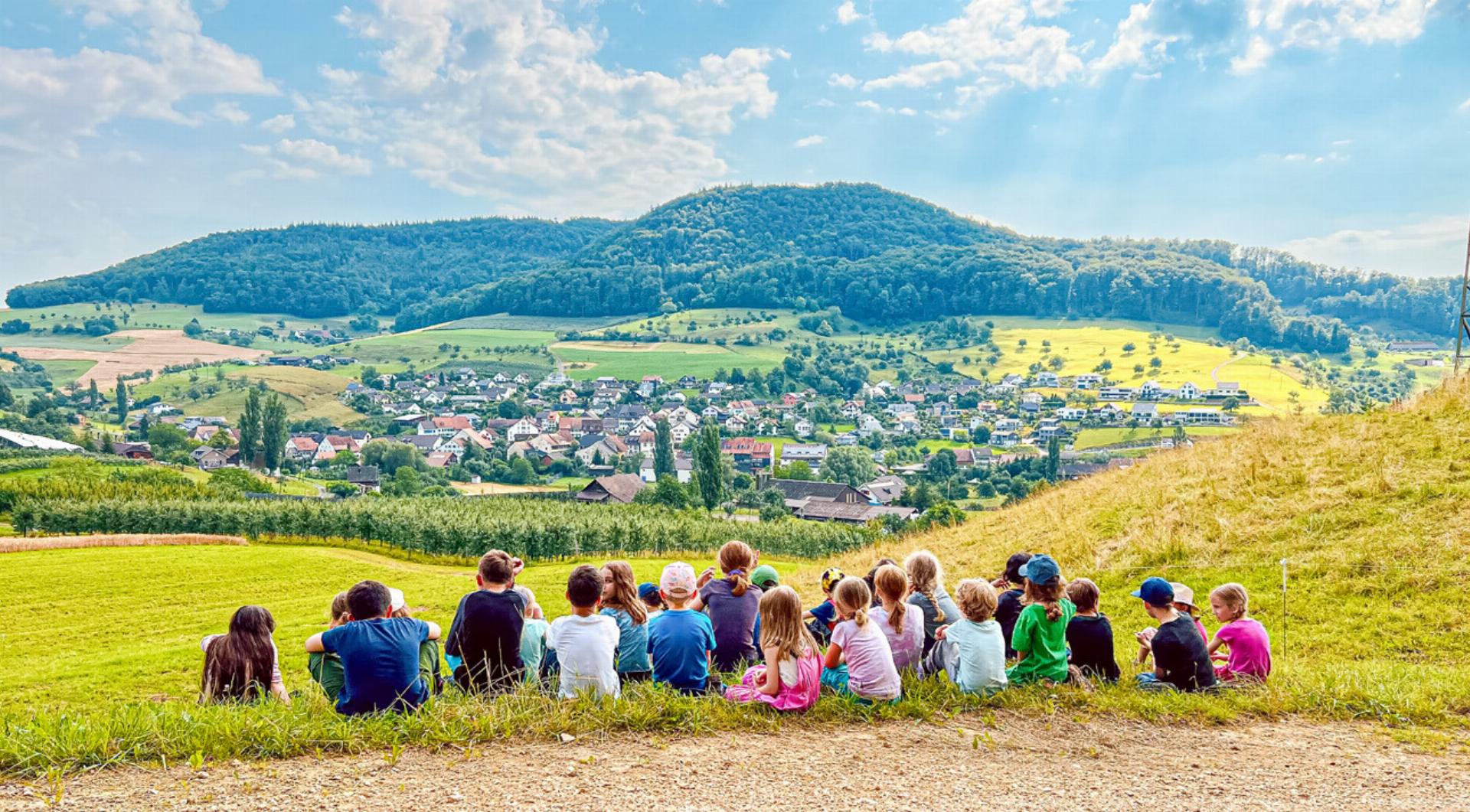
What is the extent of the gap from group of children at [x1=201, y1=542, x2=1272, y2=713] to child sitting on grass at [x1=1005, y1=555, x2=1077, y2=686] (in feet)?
0.05

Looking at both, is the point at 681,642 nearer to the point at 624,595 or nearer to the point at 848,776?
the point at 624,595

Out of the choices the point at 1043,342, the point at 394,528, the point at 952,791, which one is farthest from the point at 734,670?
the point at 1043,342

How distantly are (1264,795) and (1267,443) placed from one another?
1263cm

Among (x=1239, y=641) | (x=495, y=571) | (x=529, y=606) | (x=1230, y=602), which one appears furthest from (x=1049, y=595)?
(x=495, y=571)

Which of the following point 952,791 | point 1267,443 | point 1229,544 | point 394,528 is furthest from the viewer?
point 394,528

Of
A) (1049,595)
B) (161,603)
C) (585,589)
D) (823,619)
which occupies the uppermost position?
(585,589)

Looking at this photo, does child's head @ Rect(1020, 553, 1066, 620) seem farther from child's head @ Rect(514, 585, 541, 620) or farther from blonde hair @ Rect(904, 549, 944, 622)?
child's head @ Rect(514, 585, 541, 620)

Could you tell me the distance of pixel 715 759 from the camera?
5496 millimetres

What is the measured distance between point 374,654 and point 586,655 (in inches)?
57.8

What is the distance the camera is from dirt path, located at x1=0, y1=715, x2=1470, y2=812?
487 cm

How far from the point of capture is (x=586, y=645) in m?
6.21

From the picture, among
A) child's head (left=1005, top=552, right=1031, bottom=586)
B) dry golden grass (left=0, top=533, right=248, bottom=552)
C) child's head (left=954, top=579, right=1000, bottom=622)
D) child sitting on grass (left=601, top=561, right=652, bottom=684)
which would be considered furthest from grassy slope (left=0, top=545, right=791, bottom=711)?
child's head (left=954, top=579, right=1000, bottom=622)

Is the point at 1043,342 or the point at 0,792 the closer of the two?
the point at 0,792

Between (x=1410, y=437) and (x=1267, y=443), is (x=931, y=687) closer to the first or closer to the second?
(x=1410, y=437)
